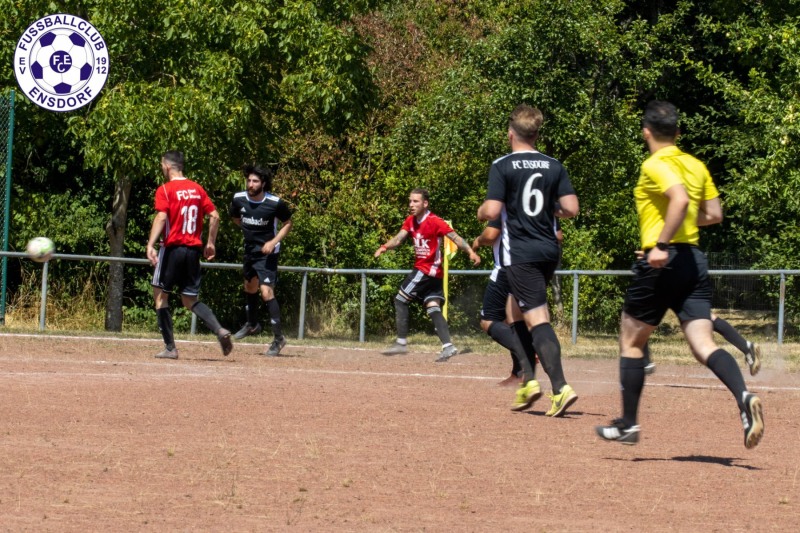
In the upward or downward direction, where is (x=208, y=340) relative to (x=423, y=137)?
downward

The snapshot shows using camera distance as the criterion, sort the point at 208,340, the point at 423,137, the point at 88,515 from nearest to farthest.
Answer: the point at 88,515 → the point at 208,340 → the point at 423,137

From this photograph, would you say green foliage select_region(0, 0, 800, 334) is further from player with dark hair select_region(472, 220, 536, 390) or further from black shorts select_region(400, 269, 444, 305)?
player with dark hair select_region(472, 220, 536, 390)

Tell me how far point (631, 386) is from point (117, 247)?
15.0m

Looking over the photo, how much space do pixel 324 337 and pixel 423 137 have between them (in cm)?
430

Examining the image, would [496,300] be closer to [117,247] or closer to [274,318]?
[274,318]

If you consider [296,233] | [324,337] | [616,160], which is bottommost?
[324,337]

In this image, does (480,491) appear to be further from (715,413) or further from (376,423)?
(715,413)

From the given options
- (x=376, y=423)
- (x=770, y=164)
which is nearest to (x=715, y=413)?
(x=376, y=423)

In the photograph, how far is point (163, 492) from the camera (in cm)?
599

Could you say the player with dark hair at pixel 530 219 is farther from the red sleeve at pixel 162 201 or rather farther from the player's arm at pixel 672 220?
the red sleeve at pixel 162 201

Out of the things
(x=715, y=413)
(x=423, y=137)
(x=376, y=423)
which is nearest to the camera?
(x=376, y=423)

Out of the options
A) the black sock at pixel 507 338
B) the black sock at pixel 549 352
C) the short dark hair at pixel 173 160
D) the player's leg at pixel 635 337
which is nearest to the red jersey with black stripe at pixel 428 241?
the short dark hair at pixel 173 160

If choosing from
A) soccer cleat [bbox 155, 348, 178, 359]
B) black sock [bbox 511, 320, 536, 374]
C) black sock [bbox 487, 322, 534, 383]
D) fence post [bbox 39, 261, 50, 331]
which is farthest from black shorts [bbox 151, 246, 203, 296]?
fence post [bbox 39, 261, 50, 331]

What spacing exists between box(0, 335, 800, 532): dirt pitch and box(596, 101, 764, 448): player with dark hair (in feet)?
1.52
